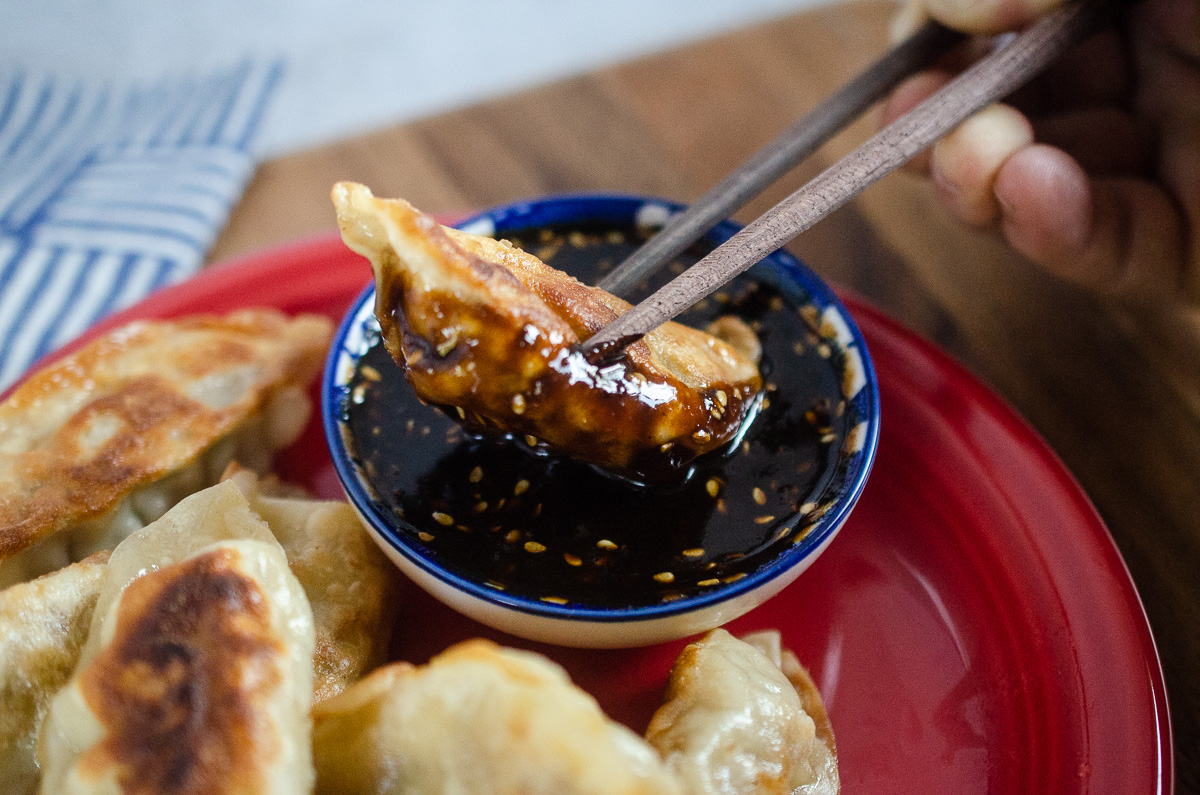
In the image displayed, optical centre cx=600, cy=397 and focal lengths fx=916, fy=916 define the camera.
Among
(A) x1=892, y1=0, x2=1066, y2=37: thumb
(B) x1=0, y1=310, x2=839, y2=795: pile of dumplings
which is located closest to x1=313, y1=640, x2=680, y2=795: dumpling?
(B) x1=0, y1=310, x2=839, y2=795: pile of dumplings

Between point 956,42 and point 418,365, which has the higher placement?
point 956,42

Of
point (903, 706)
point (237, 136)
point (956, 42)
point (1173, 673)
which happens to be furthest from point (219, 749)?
point (237, 136)

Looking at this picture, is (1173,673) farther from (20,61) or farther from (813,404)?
(20,61)

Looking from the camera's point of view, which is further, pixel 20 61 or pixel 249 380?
pixel 20 61

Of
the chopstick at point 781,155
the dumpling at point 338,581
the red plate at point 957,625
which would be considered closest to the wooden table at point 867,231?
the red plate at point 957,625

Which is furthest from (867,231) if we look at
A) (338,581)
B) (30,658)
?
(30,658)

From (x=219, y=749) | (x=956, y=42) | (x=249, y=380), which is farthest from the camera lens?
(x=956, y=42)

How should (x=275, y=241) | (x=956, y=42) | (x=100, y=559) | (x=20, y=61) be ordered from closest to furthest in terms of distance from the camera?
1. (x=100, y=559)
2. (x=956, y=42)
3. (x=275, y=241)
4. (x=20, y=61)
